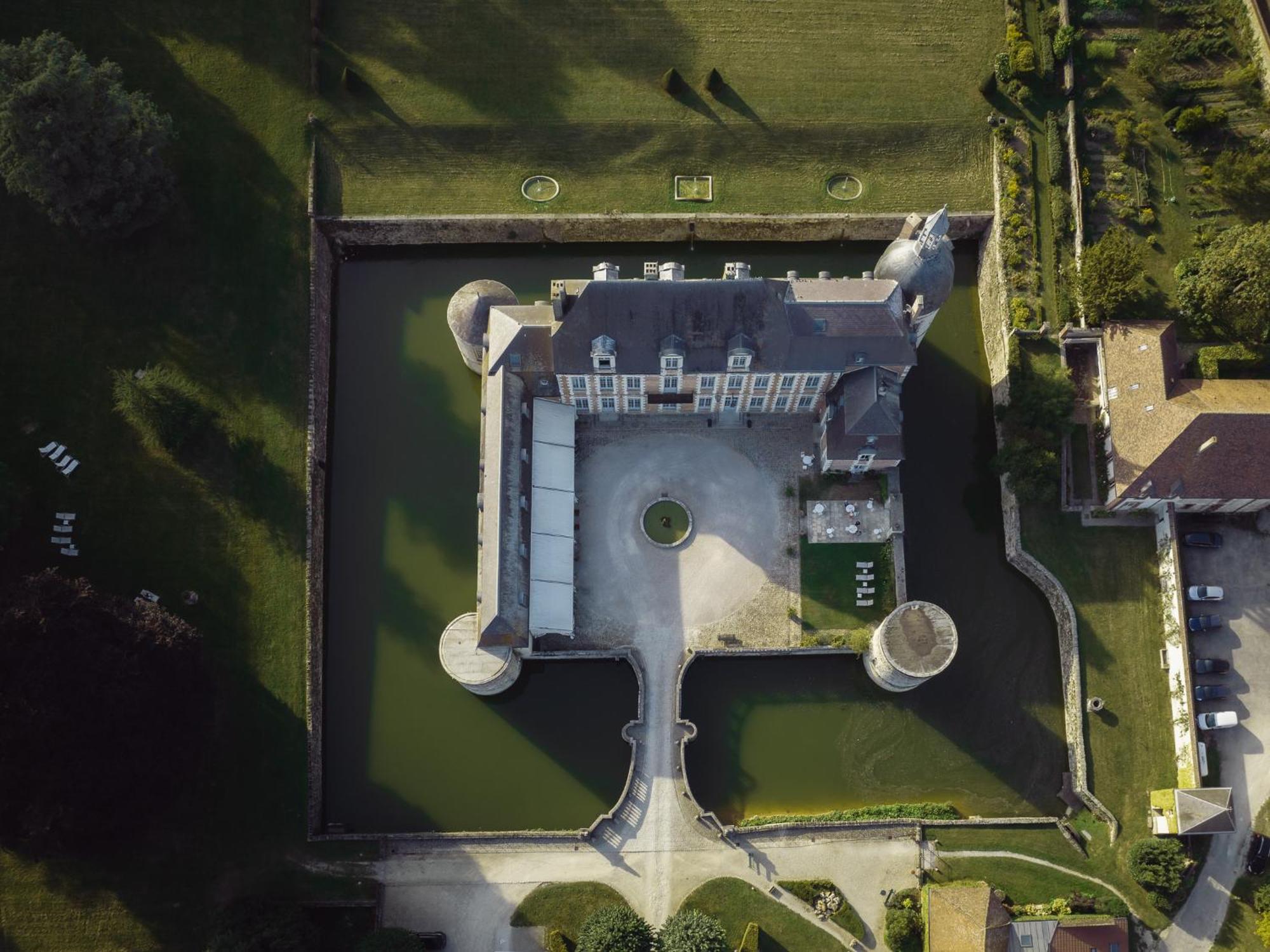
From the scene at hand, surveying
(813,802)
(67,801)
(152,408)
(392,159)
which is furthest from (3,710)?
(813,802)

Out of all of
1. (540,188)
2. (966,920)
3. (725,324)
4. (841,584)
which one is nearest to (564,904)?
(966,920)

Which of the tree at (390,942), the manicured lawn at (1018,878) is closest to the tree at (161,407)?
the tree at (390,942)

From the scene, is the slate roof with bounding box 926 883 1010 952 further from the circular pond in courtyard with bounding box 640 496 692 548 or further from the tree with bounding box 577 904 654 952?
the circular pond in courtyard with bounding box 640 496 692 548

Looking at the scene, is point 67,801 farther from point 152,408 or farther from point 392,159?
point 392,159

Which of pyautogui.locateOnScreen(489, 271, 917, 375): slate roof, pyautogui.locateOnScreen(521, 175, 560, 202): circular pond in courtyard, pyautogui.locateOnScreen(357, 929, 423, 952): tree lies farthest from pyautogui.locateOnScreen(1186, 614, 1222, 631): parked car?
pyautogui.locateOnScreen(521, 175, 560, 202): circular pond in courtyard

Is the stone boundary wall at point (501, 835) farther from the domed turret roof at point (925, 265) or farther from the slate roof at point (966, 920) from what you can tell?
the domed turret roof at point (925, 265)
